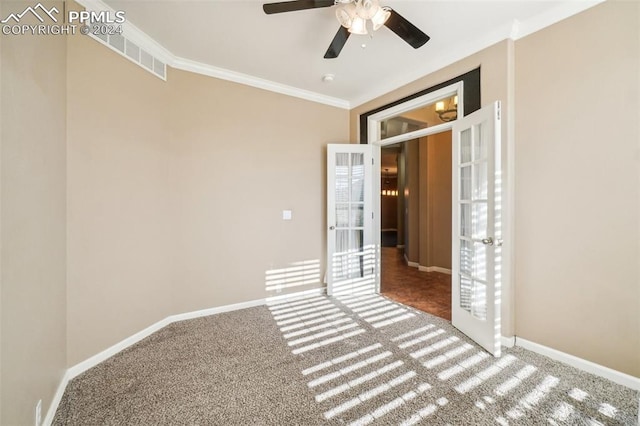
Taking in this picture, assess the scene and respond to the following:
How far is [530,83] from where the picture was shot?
92.1 inches

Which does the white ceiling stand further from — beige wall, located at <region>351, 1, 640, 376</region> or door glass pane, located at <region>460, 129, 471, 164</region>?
door glass pane, located at <region>460, 129, 471, 164</region>

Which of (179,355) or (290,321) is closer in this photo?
(179,355)

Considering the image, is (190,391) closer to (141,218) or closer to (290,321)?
(290,321)

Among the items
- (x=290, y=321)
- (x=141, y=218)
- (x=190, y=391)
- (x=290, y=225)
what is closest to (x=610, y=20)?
(x=290, y=225)

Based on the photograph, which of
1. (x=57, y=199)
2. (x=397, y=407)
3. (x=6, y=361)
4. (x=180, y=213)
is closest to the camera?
(x=6, y=361)

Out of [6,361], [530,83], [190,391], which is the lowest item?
[190,391]

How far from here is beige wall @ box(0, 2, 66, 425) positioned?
3.79ft

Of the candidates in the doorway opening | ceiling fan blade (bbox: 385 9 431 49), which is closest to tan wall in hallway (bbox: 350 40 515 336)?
ceiling fan blade (bbox: 385 9 431 49)

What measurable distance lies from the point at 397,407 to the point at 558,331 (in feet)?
5.11

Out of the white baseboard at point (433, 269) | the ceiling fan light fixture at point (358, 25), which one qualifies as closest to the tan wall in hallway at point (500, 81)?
the ceiling fan light fixture at point (358, 25)

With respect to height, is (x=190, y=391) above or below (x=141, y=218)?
below

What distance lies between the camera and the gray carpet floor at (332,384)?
163cm

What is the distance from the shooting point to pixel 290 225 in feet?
12.3

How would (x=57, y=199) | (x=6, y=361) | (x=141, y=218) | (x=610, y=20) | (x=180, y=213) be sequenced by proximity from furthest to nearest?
(x=180, y=213), (x=141, y=218), (x=610, y=20), (x=57, y=199), (x=6, y=361)
